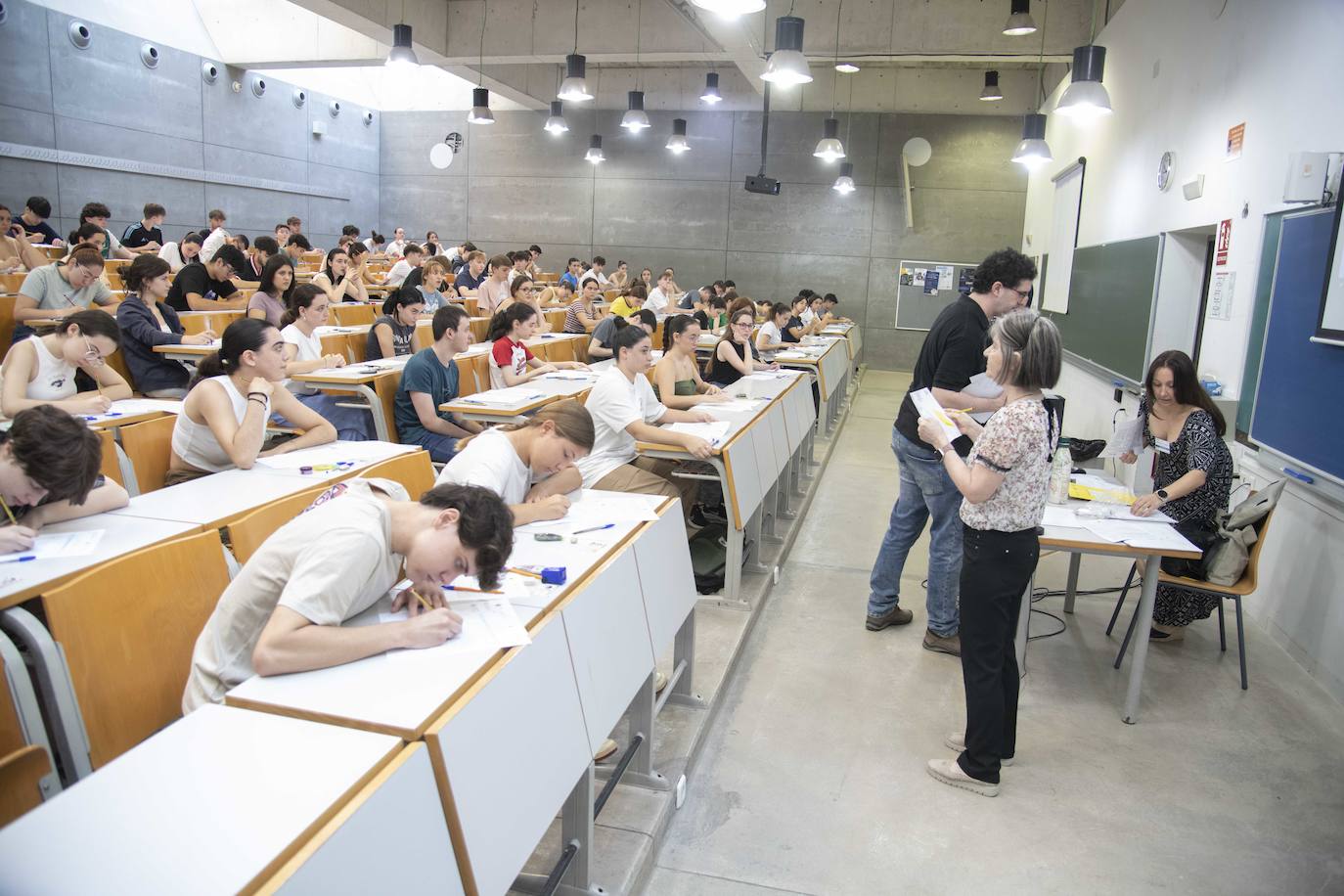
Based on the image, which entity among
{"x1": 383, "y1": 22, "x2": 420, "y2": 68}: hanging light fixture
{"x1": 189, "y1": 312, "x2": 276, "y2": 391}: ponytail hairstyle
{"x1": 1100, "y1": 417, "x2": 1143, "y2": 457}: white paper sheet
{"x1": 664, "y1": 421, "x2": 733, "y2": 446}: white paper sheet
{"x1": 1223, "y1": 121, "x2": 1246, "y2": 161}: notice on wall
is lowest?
{"x1": 664, "y1": 421, "x2": 733, "y2": 446}: white paper sheet

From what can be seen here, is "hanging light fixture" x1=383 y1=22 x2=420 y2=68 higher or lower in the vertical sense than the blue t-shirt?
higher

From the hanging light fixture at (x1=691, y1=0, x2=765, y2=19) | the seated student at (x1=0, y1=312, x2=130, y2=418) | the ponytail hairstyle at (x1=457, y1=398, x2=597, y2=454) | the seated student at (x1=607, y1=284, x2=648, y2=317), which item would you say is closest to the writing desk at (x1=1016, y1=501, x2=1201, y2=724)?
the ponytail hairstyle at (x1=457, y1=398, x2=597, y2=454)

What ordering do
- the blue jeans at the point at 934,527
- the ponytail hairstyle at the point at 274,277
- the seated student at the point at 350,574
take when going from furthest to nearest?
the ponytail hairstyle at the point at 274,277 < the blue jeans at the point at 934,527 < the seated student at the point at 350,574

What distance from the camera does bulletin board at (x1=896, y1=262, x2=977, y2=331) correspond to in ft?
44.6

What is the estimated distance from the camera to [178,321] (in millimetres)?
5613

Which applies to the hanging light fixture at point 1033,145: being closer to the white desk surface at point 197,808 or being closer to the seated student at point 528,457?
the seated student at point 528,457

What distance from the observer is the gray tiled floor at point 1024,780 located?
7.92ft

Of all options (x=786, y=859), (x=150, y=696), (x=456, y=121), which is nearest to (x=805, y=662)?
(x=786, y=859)

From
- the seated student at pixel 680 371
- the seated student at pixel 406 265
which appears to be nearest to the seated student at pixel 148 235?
the seated student at pixel 406 265

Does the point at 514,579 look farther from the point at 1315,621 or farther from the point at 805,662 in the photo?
the point at 1315,621

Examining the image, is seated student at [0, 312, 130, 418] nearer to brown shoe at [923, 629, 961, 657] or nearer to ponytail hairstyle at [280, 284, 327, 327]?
ponytail hairstyle at [280, 284, 327, 327]

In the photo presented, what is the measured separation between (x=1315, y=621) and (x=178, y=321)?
6.36 m

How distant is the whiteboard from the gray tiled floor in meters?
6.17

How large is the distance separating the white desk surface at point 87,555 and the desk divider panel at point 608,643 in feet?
3.80
